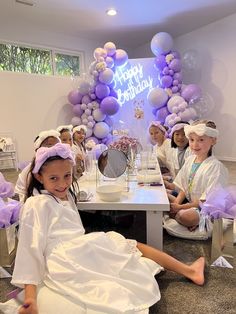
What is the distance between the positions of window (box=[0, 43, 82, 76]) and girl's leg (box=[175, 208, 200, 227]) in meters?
4.68

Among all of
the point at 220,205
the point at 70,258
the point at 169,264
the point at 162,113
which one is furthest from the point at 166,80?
the point at 70,258

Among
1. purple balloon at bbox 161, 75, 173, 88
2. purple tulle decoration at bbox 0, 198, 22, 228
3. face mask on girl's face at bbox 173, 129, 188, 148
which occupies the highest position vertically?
purple balloon at bbox 161, 75, 173, 88

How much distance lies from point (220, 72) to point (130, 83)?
1773 millimetres

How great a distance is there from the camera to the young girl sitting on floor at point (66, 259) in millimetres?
1155

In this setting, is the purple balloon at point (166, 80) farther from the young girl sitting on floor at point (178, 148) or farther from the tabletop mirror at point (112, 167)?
the tabletop mirror at point (112, 167)

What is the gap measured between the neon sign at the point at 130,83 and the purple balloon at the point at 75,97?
70 cm

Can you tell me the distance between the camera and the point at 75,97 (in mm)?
5543

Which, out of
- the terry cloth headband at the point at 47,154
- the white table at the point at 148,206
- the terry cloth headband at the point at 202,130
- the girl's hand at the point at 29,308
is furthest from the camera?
the terry cloth headband at the point at 202,130

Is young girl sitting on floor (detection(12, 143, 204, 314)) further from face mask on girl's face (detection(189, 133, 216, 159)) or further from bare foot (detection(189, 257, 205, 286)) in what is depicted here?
face mask on girl's face (detection(189, 133, 216, 159))

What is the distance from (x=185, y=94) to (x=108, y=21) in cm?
203

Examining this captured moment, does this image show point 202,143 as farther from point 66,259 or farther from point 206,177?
point 66,259

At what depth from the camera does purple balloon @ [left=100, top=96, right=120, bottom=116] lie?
5176mm

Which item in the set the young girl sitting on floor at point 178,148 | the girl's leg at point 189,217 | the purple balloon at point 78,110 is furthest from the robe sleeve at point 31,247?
the purple balloon at point 78,110

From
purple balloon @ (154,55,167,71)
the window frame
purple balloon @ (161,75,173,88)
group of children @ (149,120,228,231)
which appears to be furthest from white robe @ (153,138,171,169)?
the window frame
